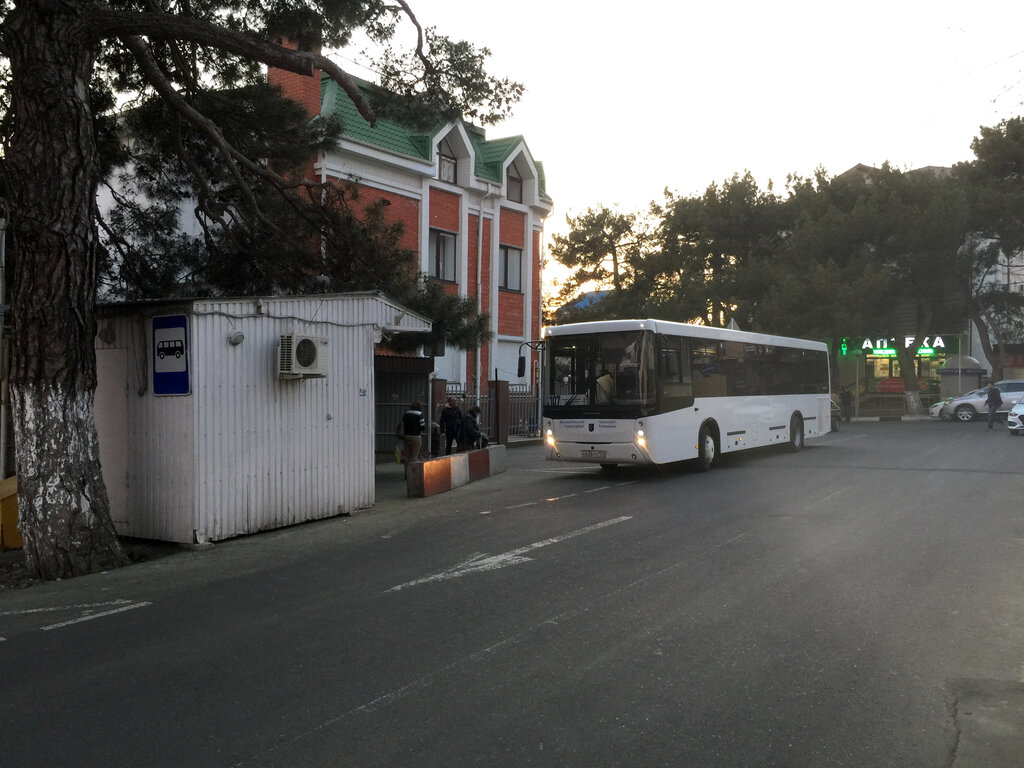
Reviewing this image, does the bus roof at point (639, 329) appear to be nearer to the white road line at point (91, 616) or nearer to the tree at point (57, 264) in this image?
the tree at point (57, 264)

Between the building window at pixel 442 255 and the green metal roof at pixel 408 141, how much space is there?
8.67 feet

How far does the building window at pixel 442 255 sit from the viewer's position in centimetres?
3109

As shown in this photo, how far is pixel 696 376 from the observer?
18250mm

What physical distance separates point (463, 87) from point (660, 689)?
10.7 m

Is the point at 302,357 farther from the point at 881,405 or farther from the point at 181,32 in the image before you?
the point at 881,405

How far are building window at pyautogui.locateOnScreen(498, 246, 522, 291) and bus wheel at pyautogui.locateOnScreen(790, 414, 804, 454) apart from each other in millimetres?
13545

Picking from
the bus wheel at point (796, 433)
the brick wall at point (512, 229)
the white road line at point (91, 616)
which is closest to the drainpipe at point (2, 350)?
the white road line at point (91, 616)

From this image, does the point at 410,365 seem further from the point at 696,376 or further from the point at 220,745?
the point at 220,745

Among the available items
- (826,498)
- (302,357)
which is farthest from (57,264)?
(826,498)

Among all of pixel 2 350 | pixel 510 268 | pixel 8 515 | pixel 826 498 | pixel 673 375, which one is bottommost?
pixel 826 498

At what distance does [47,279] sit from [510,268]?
2569 cm

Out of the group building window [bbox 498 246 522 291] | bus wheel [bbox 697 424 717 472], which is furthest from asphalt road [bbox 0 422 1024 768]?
building window [bbox 498 246 522 291]

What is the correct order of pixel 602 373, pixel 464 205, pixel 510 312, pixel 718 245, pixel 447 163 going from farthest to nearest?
pixel 718 245 < pixel 510 312 < pixel 464 205 < pixel 447 163 < pixel 602 373

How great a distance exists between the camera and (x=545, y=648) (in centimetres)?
620
